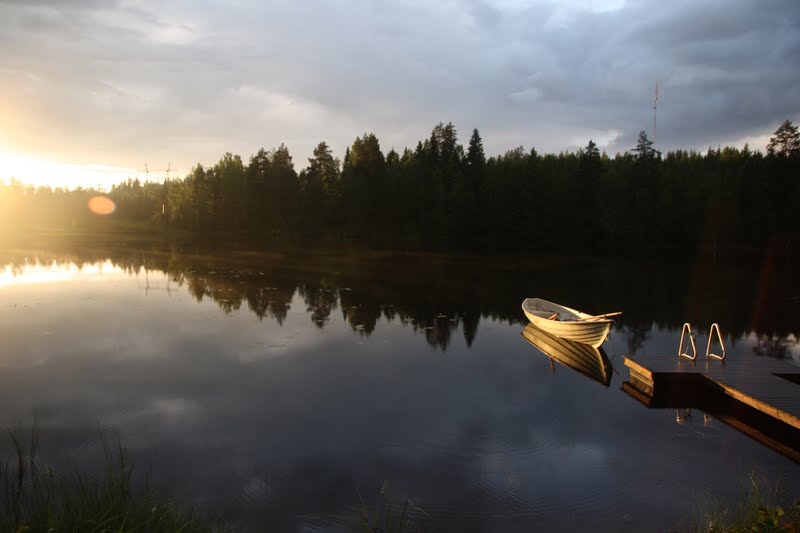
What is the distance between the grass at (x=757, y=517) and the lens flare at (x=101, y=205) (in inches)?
7289

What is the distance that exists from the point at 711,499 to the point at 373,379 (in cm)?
1090

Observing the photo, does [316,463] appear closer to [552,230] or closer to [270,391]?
[270,391]

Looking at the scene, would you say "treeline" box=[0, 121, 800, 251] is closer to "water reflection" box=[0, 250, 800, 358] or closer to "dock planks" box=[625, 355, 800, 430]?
"water reflection" box=[0, 250, 800, 358]

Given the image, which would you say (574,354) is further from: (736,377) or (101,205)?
(101,205)

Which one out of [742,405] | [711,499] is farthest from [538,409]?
[742,405]

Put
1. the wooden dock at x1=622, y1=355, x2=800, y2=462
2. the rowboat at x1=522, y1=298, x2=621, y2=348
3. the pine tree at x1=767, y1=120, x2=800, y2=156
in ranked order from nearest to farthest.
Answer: the wooden dock at x1=622, y1=355, x2=800, y2=462 < the rowboat at x1=522, y1=298, x2=621, y2=348 < the pine tree at x1=767, y1=120, x2=800, y2=156

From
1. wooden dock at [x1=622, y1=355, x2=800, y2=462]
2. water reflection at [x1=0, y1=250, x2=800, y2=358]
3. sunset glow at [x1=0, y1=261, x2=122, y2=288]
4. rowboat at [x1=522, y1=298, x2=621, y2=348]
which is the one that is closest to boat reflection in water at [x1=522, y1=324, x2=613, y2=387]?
rowboat at [x1=522, y1=298, x2=621, y2=348]

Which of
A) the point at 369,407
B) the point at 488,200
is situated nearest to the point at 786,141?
the point at 488,200

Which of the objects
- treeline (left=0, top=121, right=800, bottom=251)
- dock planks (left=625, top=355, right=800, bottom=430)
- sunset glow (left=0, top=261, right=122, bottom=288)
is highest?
treeline (left=0, top=121, right=800, bottom=251)

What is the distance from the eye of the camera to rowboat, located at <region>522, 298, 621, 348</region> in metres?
21.1

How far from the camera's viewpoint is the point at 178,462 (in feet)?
39.1

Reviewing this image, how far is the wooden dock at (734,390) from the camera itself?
14227 millimetres

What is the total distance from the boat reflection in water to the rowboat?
1.41ft

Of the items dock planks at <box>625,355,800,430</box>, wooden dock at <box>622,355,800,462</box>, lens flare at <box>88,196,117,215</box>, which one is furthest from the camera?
lens flare at <box>88,196,117,215</box>
